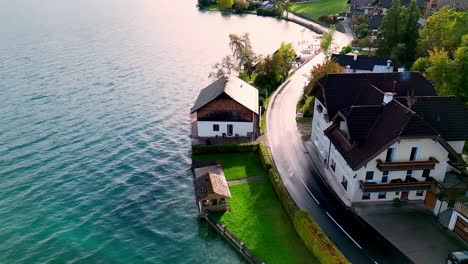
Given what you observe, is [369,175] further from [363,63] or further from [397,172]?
[363,63]

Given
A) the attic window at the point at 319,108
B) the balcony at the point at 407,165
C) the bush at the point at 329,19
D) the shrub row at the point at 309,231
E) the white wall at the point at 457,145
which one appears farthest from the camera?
the bush at the point at 329,19

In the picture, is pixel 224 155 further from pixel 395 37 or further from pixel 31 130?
pixel 395 37

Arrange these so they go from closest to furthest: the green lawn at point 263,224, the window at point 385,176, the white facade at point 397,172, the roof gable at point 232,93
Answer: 1. the green lawn at point 263,224
2. the white facade at point 397,172
3. the window at point 385,176
4. the roof gable at point 232,93

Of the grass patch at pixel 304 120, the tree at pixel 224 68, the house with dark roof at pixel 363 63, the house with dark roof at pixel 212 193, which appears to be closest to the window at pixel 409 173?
the house with dark roof at pixel 212 193

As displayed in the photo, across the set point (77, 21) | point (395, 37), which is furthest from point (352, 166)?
point (77, 21)

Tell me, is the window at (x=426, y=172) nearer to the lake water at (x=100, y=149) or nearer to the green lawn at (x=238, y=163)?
the green lawn at (x=238, y=163)

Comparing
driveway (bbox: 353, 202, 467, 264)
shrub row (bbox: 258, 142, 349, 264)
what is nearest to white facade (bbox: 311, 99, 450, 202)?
driveway (bbox: 353, 202, 467, 264)
